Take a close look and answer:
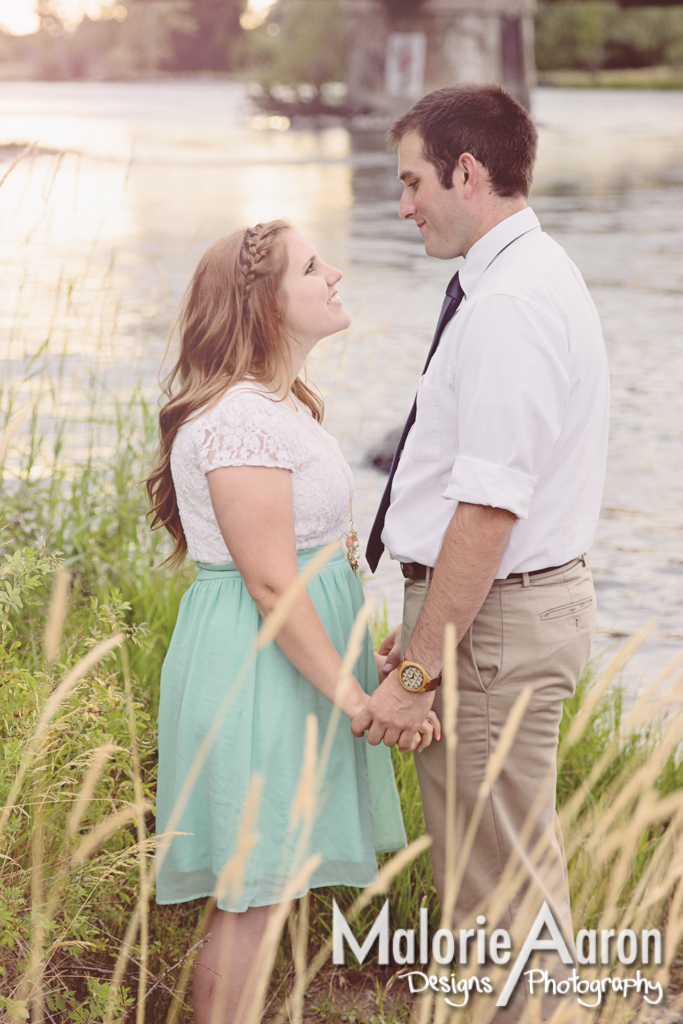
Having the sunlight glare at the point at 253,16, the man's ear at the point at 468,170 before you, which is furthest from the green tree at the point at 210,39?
the man's ear at the point at 468,170

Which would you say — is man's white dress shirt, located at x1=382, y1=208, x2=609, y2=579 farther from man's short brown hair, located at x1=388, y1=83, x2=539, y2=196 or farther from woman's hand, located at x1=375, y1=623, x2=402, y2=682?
woman's hand, located at x1=375, y1=623, x2=402, y2=682

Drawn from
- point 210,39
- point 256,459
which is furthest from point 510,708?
point 210,39

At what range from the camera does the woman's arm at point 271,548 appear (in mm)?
2166

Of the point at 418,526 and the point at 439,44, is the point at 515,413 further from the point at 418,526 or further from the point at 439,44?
the point at 439,44

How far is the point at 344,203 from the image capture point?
21.0 meters

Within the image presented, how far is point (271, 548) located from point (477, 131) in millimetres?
960

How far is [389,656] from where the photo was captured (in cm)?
259

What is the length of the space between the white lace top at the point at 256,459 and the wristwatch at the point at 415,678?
0.35m

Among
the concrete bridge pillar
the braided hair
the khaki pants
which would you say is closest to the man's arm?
the khaki pants

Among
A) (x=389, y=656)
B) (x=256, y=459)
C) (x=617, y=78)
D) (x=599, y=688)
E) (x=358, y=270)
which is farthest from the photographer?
(x=617, y=78)

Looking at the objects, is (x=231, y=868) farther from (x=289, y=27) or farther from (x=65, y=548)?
(x=289, y=27)

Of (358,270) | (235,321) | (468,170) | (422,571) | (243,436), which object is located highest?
(468,170)

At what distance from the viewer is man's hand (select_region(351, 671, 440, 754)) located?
2225mm

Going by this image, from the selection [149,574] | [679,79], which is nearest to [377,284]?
[149,574]
